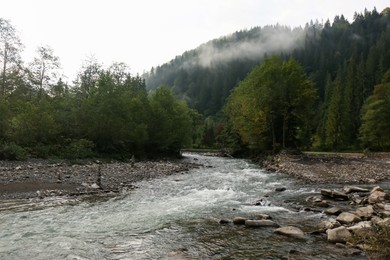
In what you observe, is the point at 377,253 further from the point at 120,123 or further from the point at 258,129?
the point at 258,129

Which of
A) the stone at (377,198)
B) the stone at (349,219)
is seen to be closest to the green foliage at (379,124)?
the stone at (377,198)

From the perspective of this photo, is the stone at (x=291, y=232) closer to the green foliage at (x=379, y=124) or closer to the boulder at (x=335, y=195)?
the boulder at (x=335, y=195)

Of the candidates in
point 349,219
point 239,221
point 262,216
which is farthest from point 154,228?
point 349,219

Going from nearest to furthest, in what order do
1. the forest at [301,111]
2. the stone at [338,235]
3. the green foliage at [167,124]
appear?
the stone at [338,235] < the forest at [301,111] < the green foliage at [167,124]

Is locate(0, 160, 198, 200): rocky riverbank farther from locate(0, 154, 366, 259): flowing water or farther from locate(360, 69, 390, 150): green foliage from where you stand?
locate(360, 69, 390, 150): green foliage

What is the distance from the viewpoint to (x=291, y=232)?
395 inches

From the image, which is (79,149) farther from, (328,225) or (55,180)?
(328,225)

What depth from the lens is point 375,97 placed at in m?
61.4

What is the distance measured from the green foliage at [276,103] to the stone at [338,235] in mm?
32828

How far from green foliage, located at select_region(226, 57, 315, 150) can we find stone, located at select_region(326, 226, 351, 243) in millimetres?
32828

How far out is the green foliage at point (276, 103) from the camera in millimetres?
41562

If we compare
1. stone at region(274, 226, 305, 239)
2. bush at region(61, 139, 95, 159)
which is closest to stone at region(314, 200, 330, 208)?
stone at region(274, 226, 305, 239)

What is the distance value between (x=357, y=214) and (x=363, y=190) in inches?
261

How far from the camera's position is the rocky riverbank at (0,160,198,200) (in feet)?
54.7
